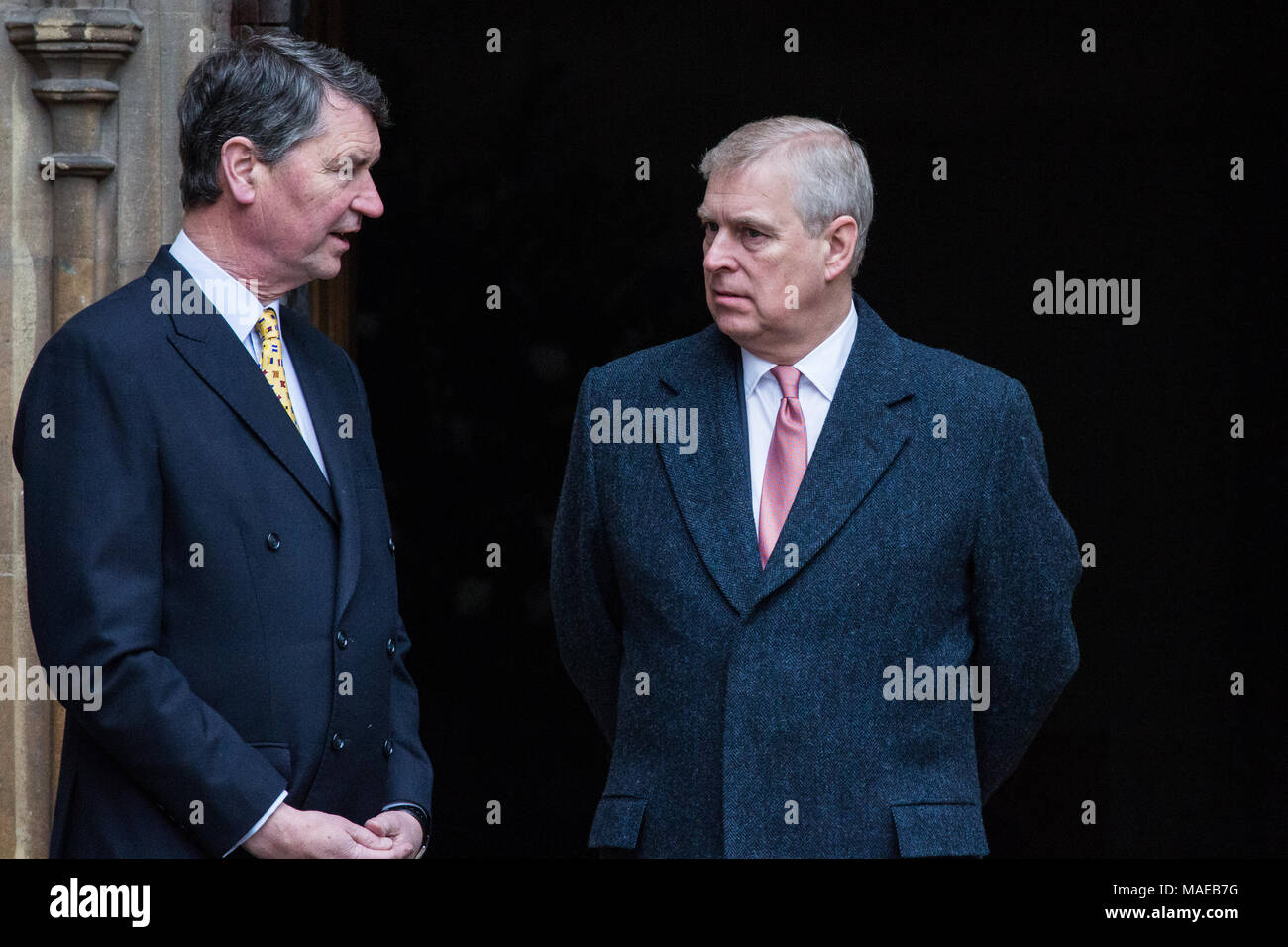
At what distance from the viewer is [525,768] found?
6406 mm

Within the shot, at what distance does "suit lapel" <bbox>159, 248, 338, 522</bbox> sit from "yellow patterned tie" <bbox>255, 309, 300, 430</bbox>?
0.29 ft

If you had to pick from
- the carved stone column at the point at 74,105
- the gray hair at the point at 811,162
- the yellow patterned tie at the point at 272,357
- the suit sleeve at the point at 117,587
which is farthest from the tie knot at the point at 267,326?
the carved stone column at the point at 74,105

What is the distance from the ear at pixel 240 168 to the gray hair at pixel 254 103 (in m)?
0.01

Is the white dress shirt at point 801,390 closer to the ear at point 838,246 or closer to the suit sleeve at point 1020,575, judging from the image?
the ear at point 838,246

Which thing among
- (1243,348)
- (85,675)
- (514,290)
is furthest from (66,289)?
(1243,348)

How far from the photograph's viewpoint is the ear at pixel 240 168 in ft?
11.3

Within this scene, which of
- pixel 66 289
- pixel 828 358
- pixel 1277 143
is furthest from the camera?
pixel 1277 143

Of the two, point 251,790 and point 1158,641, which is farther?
point 1158,641

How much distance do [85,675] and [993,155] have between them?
392cm

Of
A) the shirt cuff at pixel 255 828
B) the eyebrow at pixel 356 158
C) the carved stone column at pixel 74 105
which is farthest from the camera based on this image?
the carved stone column at pixel 74 105

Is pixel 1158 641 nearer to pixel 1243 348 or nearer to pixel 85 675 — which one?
pixel 1243 348

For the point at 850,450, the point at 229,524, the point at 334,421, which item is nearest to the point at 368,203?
the point at 334,421

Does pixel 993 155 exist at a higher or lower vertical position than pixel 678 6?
lower

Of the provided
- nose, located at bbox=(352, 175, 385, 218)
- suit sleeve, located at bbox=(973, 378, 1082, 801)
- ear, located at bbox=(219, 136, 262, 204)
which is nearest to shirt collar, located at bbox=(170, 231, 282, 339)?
ear, located at bbox=(219, 136, 262, 204)
